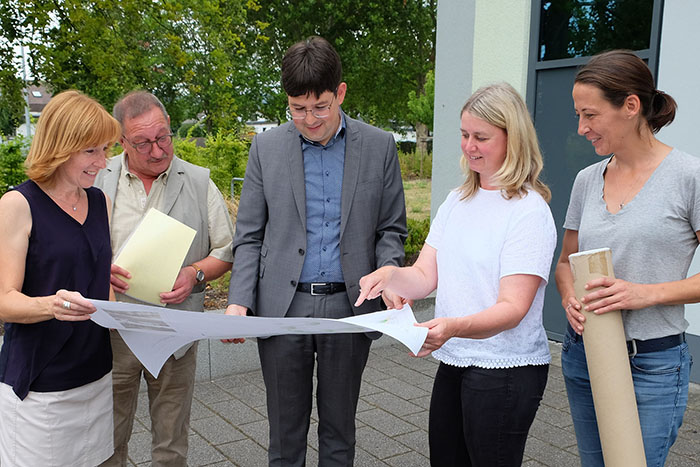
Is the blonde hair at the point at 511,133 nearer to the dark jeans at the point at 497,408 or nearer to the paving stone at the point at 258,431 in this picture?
the dark jeans at the point at 497,408

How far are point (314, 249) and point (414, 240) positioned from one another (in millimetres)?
5585

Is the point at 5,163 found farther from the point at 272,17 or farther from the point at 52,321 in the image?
the point at 272,17

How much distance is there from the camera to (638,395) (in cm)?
216

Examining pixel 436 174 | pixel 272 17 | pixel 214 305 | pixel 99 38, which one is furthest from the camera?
pixel 272 17

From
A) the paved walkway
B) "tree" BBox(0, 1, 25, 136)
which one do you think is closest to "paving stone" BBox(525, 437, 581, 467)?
the paved walkway

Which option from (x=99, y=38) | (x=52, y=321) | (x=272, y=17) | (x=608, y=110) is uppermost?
(x=272, y=17)

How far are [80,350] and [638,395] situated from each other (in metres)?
2.00

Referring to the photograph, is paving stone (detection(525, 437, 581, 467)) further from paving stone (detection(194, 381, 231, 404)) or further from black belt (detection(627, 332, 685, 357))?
paving stone (detection(194, 381, 231, 404))

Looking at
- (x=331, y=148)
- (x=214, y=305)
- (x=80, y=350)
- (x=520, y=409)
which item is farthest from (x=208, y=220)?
(x=214, y=305)

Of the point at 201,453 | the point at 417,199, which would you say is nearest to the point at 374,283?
the point at 201,453

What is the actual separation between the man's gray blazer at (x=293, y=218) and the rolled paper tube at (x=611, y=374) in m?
0.93

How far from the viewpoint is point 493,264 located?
2.15 m

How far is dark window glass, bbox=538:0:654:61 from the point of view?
5613 mm

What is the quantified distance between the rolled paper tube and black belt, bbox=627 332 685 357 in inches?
5.5
